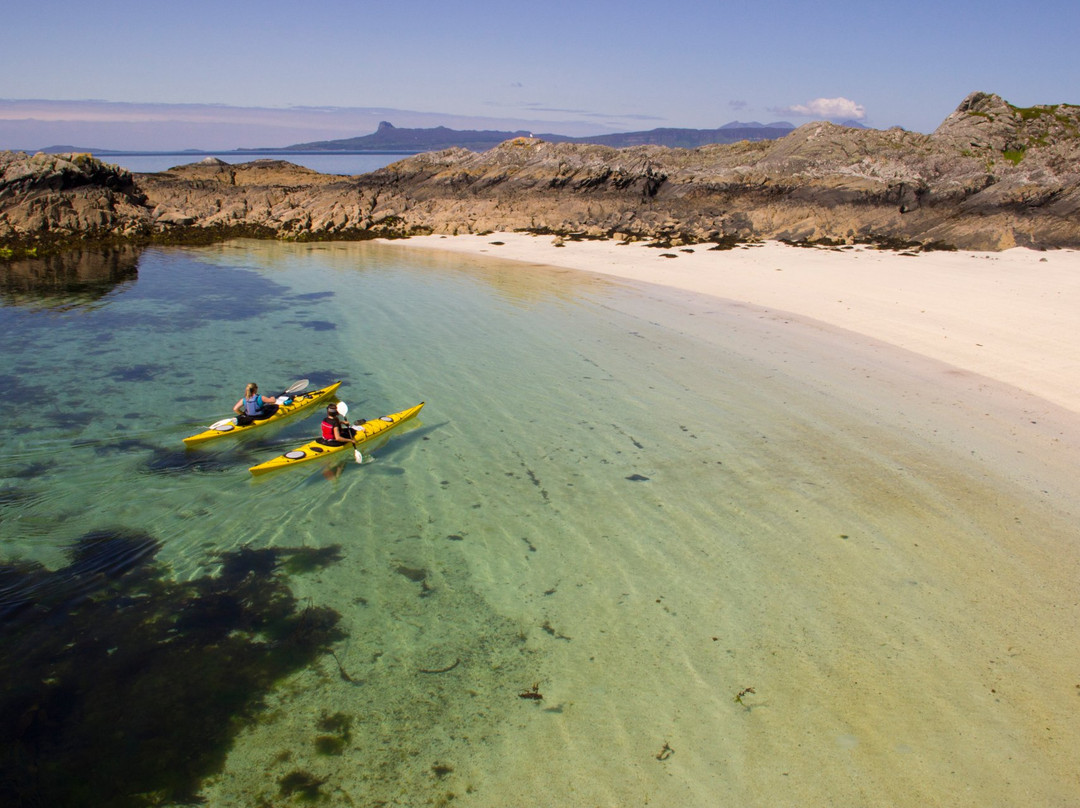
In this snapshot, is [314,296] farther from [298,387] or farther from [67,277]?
[298,387]

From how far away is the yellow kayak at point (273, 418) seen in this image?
41.7 feet

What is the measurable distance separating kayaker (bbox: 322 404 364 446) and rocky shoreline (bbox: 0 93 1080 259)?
30.2 meters

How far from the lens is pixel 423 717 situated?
6.62m

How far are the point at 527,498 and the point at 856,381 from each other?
983 cm

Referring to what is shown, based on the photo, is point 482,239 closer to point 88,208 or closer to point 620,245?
point 620,245

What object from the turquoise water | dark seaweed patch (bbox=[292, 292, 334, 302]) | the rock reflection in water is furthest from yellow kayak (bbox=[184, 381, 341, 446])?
the rock reflection in water

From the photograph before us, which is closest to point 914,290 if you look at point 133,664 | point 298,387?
point 298,387

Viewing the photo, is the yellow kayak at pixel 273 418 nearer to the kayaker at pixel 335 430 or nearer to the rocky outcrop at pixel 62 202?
the kayaker at pixel 335 430

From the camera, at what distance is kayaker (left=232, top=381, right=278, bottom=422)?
522 inches

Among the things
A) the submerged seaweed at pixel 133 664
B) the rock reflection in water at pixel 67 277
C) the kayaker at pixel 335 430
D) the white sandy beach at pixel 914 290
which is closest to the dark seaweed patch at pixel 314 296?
the rock reflection in water at pixel 67 277

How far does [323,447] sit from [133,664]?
5368mm

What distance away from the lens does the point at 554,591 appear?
8492 millimetres

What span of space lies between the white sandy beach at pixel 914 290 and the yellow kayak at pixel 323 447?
14365mm

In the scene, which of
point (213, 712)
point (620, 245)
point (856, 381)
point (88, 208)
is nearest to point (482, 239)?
point (620, 245)
